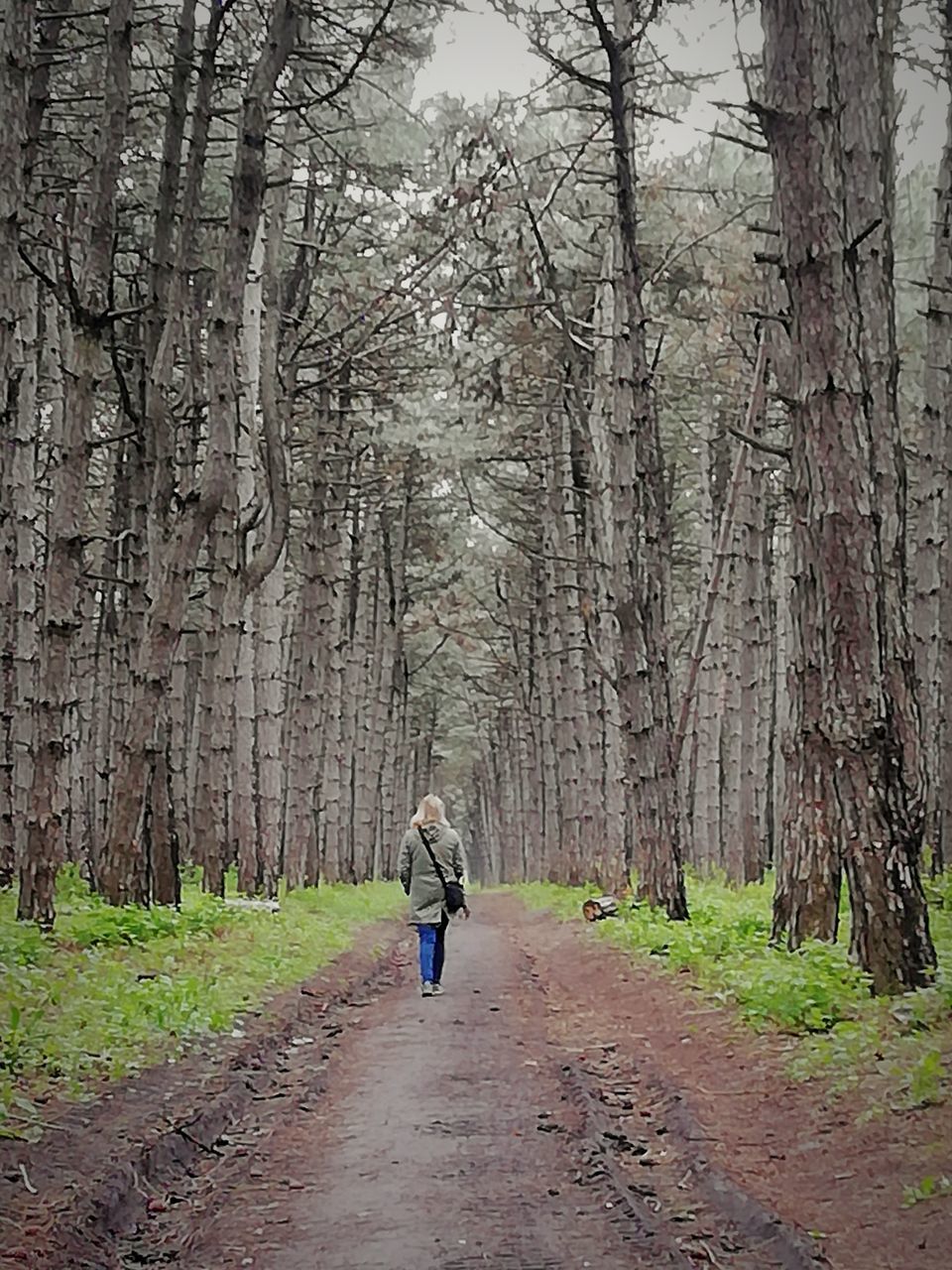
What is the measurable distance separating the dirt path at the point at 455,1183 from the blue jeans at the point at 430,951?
3439 millimetres

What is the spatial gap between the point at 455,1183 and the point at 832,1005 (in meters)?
3.03

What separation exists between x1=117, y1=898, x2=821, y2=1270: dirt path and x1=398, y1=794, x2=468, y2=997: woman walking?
11.2 feet

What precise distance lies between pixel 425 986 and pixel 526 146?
11.3 m

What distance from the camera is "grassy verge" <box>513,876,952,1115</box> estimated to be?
21.2ft

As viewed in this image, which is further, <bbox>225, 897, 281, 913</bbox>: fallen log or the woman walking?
<bbox>225, 897, 281, 913</bbox>: fallen log

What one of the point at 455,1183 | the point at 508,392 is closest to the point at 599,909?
the point at 508,392

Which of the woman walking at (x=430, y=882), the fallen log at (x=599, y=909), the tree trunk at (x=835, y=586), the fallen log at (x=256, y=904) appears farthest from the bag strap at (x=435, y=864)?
the fallen log at (x=599, y=909)

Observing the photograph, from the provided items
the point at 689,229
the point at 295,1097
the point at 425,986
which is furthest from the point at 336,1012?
the point at 689,229

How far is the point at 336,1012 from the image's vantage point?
37.7ft

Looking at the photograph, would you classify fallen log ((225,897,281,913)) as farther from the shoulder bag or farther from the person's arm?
the shoulder bag

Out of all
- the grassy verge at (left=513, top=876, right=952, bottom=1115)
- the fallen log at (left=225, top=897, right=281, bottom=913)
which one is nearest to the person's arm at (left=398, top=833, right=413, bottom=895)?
the grassy verge at (left=513, top=876, right=952, bottom=1115)

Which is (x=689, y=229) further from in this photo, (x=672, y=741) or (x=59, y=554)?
(x=59, y=554)

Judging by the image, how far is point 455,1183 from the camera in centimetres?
594

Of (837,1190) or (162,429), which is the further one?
(162,429)
